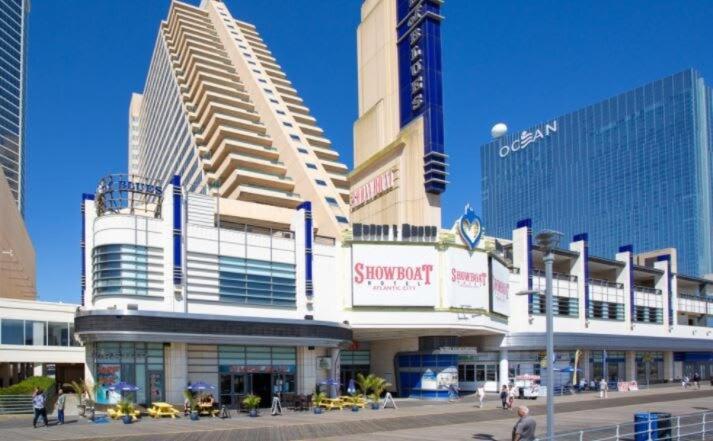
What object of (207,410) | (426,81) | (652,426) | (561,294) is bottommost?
(207,410)

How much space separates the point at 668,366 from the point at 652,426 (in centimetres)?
6079

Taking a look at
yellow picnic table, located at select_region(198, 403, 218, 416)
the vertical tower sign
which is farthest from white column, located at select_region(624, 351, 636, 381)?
yellow picnic table, located at select_region(198, 403, 218, 416)

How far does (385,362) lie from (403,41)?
2562 cm

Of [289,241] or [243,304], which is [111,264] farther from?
[289,241]

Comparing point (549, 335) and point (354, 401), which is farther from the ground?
point (549, 335)

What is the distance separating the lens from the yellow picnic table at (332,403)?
41688 millimetres

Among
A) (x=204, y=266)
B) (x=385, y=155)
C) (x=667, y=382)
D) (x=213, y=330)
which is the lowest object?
(x=667, y=382)

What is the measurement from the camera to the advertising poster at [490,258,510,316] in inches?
2146

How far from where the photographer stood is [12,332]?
51.7m

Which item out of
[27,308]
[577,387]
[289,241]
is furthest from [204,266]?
[577,387]

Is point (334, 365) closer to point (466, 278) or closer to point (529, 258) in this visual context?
point (466, 278)

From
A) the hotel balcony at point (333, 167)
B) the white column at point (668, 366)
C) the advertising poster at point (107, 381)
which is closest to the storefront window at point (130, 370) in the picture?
the advertising poster at point (107, 381)

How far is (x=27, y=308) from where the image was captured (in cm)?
5262

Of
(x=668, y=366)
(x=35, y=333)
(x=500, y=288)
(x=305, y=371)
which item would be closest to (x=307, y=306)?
(x=305, y=371)
